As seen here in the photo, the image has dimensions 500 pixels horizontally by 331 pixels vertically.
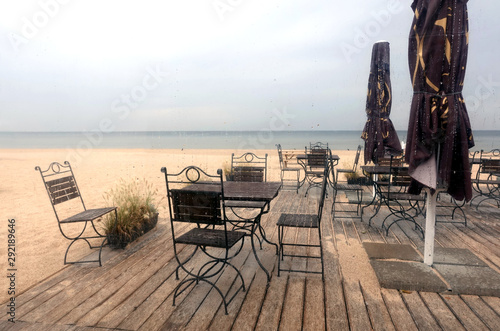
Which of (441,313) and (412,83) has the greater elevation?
(412,83)

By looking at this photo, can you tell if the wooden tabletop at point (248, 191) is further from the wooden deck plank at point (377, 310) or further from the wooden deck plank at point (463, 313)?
the wooden deck plank at point (463, 313)

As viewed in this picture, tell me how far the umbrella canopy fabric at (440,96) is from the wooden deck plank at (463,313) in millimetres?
953

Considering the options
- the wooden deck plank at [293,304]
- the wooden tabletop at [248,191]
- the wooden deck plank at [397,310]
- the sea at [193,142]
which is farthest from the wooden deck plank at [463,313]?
the sea at [193,142]

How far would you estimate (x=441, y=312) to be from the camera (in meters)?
2.42

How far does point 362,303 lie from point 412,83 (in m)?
2.17

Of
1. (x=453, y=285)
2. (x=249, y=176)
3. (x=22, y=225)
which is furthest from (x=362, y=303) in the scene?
(x=22, y=225)

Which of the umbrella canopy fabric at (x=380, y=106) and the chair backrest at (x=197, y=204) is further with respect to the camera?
the umbrella canopy fabric at (x=380, y=106)

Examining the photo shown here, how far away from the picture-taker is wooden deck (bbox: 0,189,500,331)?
91.0 inches

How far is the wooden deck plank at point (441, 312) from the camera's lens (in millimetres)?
2243

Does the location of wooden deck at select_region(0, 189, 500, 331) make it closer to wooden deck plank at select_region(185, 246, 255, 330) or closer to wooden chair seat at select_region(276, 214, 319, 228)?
wooden deck plank at select_region(185, 246, 255, 330)

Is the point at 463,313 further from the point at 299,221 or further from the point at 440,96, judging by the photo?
the point at 440,96

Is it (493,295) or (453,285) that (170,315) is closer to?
(453,285)

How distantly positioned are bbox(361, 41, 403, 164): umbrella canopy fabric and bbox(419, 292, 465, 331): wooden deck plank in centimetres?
322

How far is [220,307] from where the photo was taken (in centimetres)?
256
